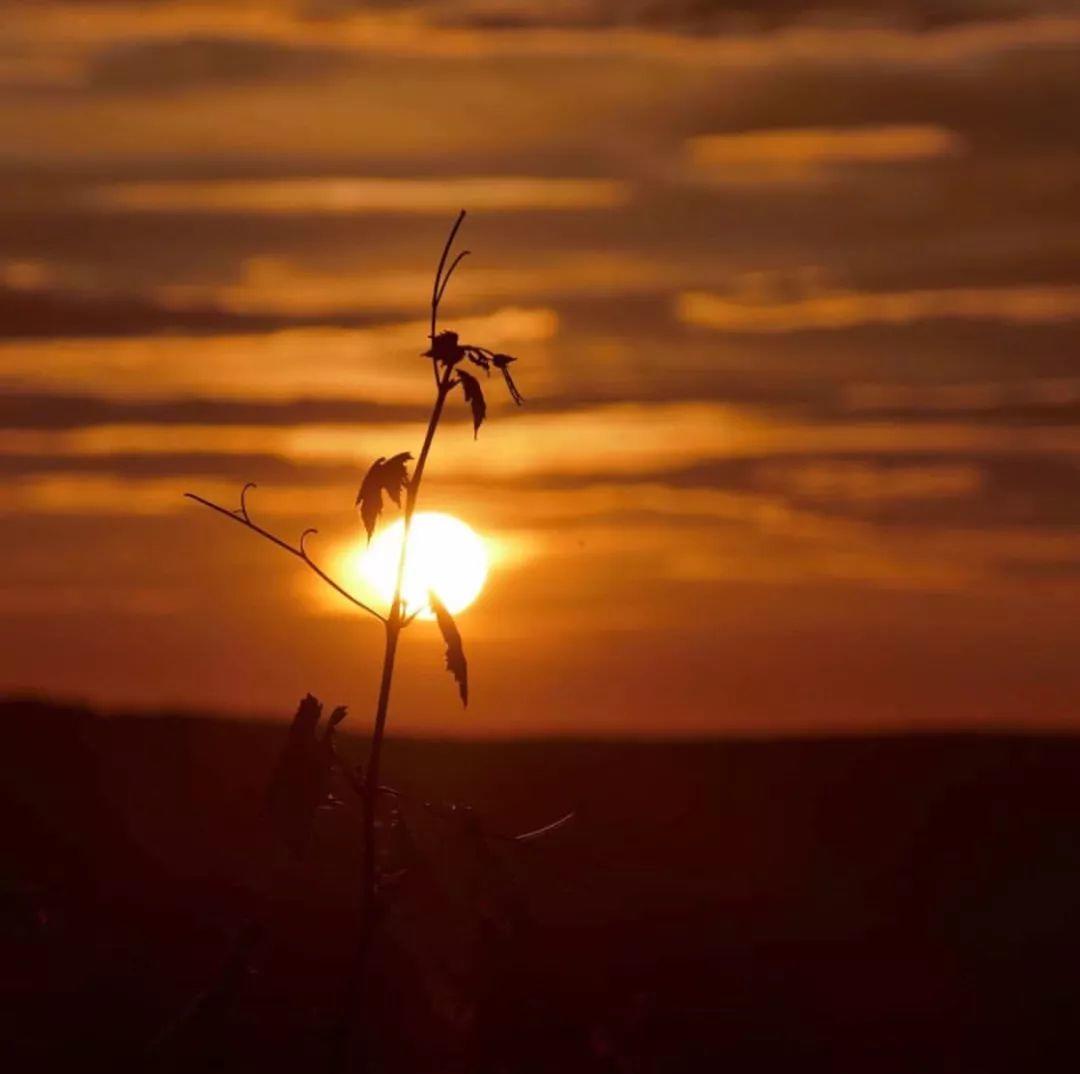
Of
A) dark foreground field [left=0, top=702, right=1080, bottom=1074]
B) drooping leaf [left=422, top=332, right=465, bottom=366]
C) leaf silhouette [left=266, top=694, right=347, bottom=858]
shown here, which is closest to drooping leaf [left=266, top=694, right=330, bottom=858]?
leaf silhouette [left=266, top=694, right=347, bottom=858]

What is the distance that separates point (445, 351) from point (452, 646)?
0.68m

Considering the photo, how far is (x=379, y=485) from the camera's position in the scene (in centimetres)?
449

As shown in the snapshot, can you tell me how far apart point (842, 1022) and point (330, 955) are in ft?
12.2

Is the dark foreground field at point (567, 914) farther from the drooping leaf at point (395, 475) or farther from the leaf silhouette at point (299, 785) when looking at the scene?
the drooping leaf at point (395, 475)

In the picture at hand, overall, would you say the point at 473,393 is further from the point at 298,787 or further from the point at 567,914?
the point at 567,914

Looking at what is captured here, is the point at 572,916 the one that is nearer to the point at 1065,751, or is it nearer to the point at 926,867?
the point at 926,867

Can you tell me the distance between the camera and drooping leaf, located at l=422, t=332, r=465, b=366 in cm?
436

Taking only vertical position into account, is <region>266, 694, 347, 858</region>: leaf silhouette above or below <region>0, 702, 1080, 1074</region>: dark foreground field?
above

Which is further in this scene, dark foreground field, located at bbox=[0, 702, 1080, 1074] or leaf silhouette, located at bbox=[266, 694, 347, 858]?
dark foreground field, located at bbox=[0, 702, 1080, 1074]

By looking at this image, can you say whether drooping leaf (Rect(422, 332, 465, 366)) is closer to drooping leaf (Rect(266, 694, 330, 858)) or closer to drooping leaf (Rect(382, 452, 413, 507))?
drooping leaf (Rect(382, 452, 413, 507))

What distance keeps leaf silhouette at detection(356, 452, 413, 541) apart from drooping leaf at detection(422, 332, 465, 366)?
0.30 metres

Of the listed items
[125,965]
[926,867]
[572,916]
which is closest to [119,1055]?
[125,965]

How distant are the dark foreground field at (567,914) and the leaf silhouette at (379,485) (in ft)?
2.46

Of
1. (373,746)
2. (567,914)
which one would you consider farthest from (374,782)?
(567,914)
